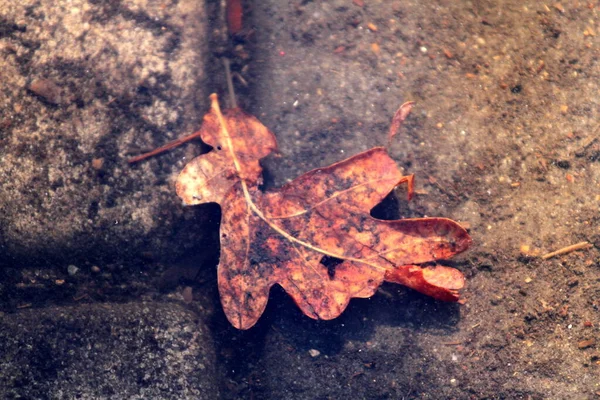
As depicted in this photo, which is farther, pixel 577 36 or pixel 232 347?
pixel 577 36

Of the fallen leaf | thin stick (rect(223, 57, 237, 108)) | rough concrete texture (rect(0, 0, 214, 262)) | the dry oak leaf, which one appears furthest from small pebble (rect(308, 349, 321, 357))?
thin stick (rect(223, 57, 237, 108))

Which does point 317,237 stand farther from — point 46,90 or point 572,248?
point 46,90

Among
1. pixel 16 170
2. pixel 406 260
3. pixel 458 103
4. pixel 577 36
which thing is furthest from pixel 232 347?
pixel 577 36

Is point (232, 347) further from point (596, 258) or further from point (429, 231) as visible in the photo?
point (596, 258)

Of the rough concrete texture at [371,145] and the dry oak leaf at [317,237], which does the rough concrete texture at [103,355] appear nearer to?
the rough concrete texture at [371,145]

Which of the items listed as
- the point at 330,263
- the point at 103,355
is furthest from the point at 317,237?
the point at 103,355
